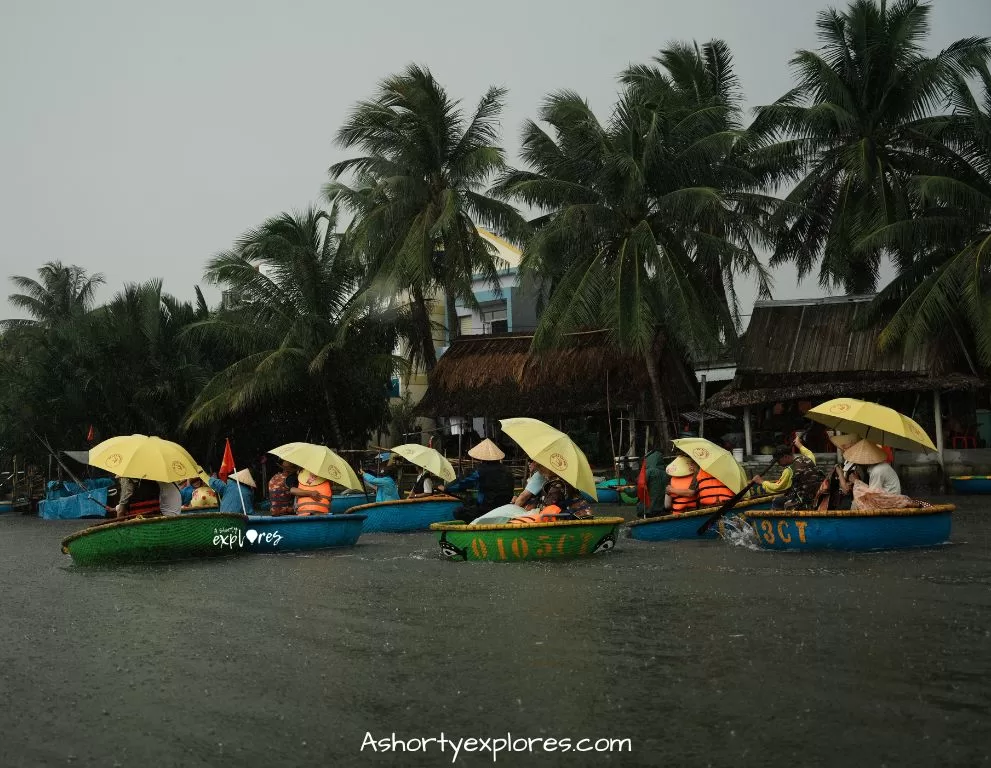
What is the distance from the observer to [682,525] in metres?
15.8

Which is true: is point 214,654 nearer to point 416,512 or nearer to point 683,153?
point 416,512

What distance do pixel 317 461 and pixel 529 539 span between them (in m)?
4.05

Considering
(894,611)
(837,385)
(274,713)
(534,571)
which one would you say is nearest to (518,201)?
(837,385)

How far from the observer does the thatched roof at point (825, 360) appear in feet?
91.0

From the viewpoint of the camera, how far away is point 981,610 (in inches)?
363

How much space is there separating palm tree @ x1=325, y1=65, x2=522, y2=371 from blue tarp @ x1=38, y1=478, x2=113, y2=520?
1026 centimetres

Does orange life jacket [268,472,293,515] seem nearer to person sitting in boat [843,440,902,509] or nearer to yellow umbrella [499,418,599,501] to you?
yellow umbrella [499,418,599,501]

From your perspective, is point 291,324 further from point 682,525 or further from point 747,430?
point 682,525

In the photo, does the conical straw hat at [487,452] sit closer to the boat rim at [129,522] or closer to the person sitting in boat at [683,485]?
the person sitting in boat at [683,485]

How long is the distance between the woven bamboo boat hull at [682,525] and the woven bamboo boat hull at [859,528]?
5.34 feet

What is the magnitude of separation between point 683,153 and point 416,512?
12.7 meters

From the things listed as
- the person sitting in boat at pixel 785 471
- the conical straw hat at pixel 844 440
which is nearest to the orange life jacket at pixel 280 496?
the person sitting in boat at pixel 785 471

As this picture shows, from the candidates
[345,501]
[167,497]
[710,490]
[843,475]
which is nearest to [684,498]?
[710,490]

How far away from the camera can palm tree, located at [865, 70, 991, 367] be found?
25062 mm
